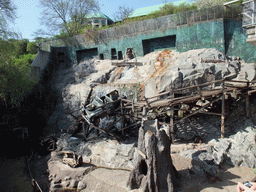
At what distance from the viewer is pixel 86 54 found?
85.6ft

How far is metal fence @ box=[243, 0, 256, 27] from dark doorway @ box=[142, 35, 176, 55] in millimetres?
9246

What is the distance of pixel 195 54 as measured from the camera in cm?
1719

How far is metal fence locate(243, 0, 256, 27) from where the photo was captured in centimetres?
1075

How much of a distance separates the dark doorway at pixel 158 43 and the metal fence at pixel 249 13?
9.25m

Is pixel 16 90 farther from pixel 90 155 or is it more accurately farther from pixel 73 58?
pixel 73 58

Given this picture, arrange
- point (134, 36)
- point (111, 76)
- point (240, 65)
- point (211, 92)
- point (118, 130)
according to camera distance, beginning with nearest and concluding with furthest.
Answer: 1. point (211, 92)
2. point (118, 130)
3. point (240, 65)
4. point (111, 76)
5. point (134, 36)

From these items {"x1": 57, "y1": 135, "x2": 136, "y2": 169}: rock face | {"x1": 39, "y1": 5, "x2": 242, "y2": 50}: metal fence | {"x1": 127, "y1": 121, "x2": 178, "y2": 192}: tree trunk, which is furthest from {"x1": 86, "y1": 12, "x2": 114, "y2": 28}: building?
{"x1": 127, "y1": 121, "x2": 178, "y2": 192}: tree trunk

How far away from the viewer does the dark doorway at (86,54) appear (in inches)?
1002

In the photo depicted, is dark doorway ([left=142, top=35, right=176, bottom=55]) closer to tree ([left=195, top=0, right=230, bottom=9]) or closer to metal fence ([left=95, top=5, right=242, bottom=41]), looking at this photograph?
metal fence ([left=95, top=5, right=242, bottom=41])

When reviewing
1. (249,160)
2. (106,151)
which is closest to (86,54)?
(106,151)

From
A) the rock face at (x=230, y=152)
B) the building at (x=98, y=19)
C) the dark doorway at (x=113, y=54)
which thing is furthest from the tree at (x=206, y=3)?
the building at (x=98, y=19)

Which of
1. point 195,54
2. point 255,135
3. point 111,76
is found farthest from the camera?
point 111,76

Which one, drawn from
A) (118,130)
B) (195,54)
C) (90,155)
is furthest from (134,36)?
(90,155)

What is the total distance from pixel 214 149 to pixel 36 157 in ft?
40.0
